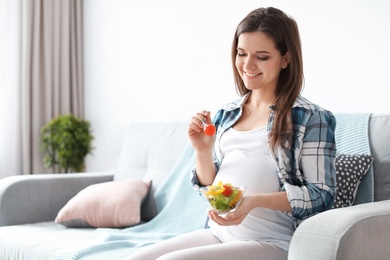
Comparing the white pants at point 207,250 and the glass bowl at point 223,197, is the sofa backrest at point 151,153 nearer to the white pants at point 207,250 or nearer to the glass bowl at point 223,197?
the white pants at point 207,250

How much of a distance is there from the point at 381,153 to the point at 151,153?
1.32 m

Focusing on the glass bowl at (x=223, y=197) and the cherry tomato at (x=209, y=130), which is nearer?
the glass bowl at (x=223, y=197)

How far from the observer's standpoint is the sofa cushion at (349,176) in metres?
2.05

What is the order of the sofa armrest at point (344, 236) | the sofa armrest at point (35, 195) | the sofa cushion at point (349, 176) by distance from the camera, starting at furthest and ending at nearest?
the sofa armrest at point (35, 195) < the sofa cushion at point (349, 176) < the sofa armrest at point (344, 236)

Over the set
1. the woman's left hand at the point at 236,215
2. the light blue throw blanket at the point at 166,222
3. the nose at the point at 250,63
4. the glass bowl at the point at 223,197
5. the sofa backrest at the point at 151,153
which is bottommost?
the light blue throw blanket at the point at 166,222

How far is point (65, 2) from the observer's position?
424 centimetres

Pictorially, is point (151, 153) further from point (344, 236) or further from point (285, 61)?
point (344, 236)

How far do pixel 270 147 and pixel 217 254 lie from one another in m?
0.35

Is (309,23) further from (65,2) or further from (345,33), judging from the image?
(65,2)

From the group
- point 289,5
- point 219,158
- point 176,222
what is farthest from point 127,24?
point 219,158

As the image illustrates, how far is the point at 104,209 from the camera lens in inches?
107

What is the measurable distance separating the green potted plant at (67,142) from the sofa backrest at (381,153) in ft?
7.55

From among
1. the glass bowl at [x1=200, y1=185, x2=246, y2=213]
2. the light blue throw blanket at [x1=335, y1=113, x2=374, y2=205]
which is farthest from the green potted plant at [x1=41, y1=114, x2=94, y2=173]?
the glass bowl at [x1=200, y1=185, x2=246, y2=213]

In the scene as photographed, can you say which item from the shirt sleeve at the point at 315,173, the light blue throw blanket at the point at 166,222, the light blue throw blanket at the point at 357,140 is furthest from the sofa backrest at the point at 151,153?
the shirt sleeve at the point at 315,173
